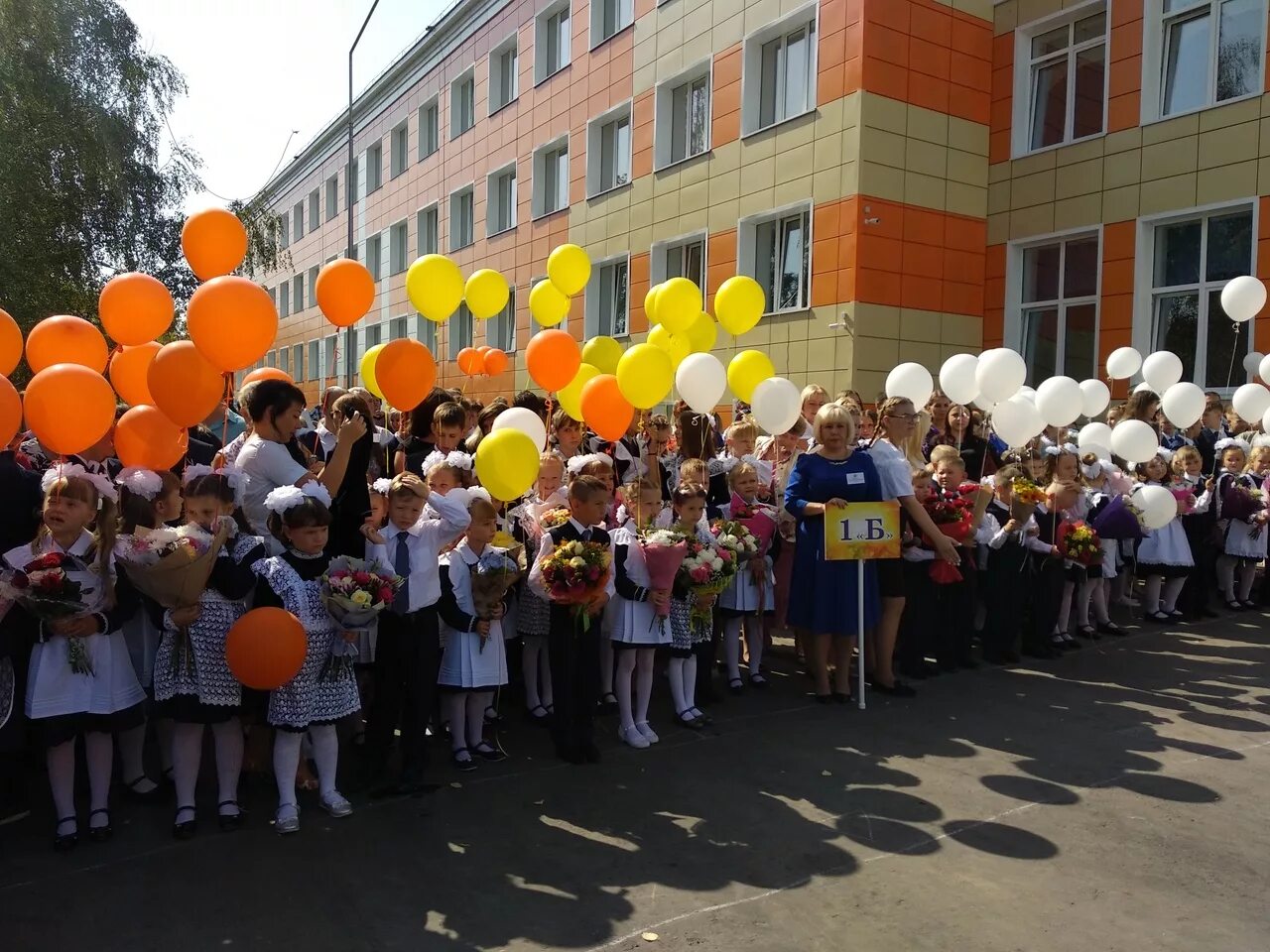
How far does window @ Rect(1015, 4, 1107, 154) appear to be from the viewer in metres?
13.2

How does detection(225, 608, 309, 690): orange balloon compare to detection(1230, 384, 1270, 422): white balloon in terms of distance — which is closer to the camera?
detection(225, 608, 309, 690): orange balloon

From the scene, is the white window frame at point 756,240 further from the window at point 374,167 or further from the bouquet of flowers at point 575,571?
the window at point 374,167

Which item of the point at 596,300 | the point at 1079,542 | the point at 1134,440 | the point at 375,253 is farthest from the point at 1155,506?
the point at 375,253

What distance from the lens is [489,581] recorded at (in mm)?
4789

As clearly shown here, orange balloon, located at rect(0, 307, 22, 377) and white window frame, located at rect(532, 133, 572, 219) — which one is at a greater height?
white window frame, located at rect(532, 133, 572, 219)

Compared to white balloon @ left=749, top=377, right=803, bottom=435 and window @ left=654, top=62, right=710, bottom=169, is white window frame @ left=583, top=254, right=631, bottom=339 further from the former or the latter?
white balloon @ left=749, top=377, right=803, bottom=435

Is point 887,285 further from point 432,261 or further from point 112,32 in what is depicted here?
point 112,32

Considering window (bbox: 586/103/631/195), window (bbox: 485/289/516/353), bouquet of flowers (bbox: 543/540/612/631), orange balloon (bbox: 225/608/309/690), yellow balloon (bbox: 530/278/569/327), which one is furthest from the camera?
window (bbox: 485/289/516/353)

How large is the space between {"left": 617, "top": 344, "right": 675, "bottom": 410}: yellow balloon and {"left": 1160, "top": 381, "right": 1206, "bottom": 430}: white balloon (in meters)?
5.46

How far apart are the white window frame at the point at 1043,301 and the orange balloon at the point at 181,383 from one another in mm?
Result: 12193

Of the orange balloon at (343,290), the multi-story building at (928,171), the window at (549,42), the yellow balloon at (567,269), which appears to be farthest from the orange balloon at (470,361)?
the window at (549,42)

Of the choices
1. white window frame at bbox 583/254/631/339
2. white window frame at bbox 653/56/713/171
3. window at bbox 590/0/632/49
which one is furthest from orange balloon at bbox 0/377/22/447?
window at bbox 590/0/632/49

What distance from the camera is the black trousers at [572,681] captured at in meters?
5.01

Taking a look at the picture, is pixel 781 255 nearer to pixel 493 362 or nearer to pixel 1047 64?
pixel 1047 64
